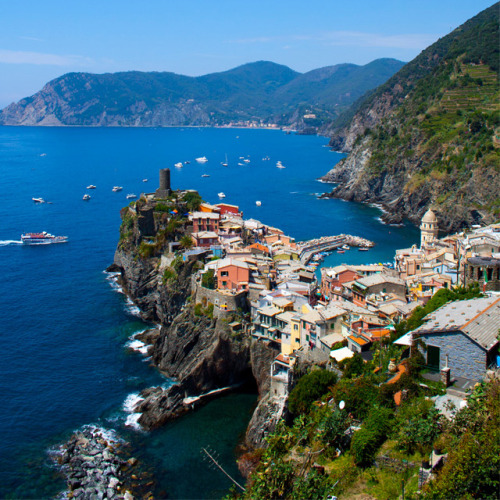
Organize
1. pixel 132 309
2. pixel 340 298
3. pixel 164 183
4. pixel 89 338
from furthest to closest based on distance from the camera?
pixel 164 183 < pixel 132 309 < pixel 89 338 < pixel 340 298

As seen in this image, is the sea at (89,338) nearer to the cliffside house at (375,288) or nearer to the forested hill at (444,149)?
the forested hill at (444,149)

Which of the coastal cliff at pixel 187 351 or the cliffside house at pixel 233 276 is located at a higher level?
the cliffside house at pixel 233 276

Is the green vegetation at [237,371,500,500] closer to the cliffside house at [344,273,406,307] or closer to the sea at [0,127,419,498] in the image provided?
the sea at [0,127,419,498]

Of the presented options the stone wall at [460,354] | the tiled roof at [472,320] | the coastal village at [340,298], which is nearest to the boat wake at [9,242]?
the coastal village at [340,298]

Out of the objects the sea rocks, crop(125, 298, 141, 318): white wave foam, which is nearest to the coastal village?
crop(125, 298, 141, 318): white wave foam

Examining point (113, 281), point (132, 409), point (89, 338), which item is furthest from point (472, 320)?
point (113, 281)

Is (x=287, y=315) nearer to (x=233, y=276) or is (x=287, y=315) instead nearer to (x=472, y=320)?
(x=233, y=276)
